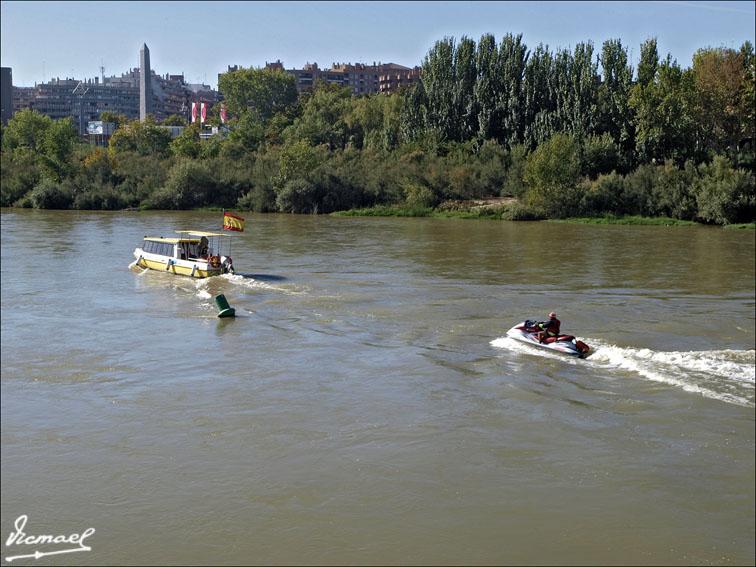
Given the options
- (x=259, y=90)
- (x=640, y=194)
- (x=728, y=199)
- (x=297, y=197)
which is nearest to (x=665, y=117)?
(x=640, y=194)

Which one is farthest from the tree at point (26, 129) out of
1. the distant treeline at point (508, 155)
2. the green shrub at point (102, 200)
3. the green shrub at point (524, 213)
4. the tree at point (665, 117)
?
the tree at point (665, 117)

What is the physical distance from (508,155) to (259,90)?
6105 centimetres

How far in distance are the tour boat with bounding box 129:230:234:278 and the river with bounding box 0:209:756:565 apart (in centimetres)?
205

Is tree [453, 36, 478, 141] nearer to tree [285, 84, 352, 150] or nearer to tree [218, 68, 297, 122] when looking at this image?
tree [285, 84, 352, 150]

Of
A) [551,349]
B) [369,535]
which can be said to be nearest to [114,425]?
[369,535]

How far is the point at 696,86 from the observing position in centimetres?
Result: 6344

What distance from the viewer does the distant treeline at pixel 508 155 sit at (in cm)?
6122

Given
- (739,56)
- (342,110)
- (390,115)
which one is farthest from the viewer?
(342,110)

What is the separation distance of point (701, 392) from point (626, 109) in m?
55.0

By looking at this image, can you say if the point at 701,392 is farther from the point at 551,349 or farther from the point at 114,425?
the point at 114,425

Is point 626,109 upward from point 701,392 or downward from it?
upward

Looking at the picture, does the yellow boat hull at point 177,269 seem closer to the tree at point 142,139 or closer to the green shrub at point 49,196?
the green shrub at point 49,196

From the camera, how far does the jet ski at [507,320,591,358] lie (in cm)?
2000

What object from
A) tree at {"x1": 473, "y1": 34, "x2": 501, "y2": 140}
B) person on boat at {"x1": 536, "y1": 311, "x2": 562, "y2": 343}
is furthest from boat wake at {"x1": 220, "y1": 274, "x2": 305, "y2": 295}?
tree at {"x1": 473, "y1": 34, "x2": 501, "y2": 140}
